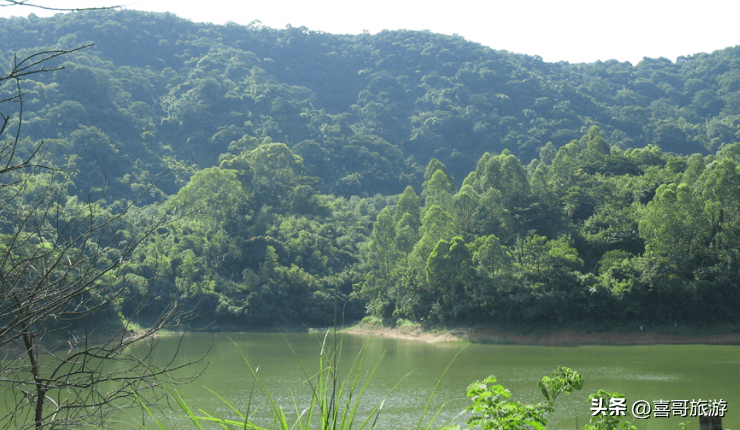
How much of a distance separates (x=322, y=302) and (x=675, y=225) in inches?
701

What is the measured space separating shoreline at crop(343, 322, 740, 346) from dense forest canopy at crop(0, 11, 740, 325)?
28.3 inches

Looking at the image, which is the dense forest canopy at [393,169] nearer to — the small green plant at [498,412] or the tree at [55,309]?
the tree at [55,309]

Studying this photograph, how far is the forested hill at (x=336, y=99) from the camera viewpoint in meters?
51.7

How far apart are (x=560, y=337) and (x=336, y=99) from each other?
194 feet

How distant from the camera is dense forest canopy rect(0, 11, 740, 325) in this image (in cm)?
2311

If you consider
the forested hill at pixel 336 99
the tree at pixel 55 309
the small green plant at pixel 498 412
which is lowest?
the small green plant at pixel 498 412

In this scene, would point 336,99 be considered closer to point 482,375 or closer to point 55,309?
point 482,375

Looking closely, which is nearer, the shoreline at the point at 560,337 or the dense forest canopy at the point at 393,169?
the shoreline at the point at 560,337

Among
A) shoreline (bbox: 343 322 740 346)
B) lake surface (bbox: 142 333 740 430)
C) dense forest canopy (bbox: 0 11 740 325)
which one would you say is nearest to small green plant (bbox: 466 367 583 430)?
dense forest canopy (bbox: 0 11 740 325)

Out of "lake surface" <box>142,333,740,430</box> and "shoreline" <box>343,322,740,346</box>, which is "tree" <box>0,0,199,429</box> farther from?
"shoreline" <box>343,322,740,346</box>

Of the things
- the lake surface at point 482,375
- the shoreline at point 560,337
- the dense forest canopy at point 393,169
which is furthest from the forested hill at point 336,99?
the lake surface at point 482,375

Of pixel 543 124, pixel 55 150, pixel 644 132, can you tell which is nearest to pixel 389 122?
pixel 543 124

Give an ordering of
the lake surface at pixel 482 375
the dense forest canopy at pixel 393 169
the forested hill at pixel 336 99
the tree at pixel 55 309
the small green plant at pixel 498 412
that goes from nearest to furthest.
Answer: the tree at pixel 55 309, the small green plant at pixel 498 412, the lake surface at pixel 482 375, the dense forest canopy at pixel 393 169, the forested hill at pixel 336 99

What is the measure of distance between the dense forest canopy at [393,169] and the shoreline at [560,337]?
0.72 meters
